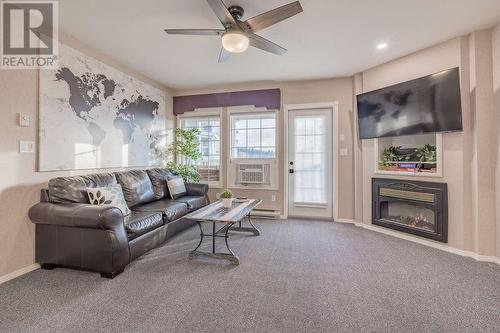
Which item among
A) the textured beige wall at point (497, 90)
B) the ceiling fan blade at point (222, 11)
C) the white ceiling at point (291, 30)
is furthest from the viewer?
the textured beige wall at point (497, 90)

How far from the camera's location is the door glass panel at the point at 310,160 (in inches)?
167

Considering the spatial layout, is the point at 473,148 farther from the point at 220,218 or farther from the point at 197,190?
the point at 197,190

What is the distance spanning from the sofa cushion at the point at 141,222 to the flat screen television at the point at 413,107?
3262mm

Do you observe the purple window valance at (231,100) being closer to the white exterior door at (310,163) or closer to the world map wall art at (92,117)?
the white exterior door at (310,163)

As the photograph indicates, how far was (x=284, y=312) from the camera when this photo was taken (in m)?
1.67

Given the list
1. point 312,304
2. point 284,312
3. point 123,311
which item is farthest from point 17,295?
point 312,304

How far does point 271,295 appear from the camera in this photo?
1880mm

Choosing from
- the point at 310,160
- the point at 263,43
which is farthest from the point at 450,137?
the point at 263,43

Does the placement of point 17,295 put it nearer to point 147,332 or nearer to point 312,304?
point 147,332

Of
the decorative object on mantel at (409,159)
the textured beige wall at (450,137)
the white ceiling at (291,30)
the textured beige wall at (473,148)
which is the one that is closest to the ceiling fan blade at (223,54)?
the white ceiling at (291,30)

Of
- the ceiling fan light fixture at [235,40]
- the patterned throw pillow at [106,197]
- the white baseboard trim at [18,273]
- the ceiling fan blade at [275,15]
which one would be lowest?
the white baseboard trim at [18,273]

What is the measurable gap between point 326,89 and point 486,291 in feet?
10.8

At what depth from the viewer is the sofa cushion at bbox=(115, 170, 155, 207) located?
3.14 metres

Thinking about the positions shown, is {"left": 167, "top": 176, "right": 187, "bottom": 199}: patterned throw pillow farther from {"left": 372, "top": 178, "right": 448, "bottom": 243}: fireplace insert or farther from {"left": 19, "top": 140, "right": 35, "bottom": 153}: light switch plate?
{"left": 372, "top": 178, "right": 448, "bottom": 243}: fireplace insert
